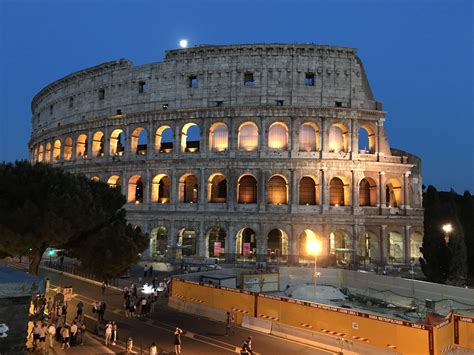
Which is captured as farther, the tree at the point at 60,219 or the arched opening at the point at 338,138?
the arched opening at the point at 338,138

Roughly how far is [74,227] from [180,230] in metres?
19.8

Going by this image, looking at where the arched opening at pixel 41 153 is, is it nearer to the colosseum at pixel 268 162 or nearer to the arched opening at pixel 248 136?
the colosseum at pixel 268 162

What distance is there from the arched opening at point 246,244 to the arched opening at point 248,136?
25.3ft

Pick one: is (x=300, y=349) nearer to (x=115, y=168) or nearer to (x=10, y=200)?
(x=10, y=200)

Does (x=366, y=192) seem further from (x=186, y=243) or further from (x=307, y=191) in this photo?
(x=186, y=243)

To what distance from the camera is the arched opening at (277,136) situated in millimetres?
37781

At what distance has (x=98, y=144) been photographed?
43.9m

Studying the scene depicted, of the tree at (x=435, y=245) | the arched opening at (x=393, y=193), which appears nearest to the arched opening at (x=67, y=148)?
the arched opening at (x=393, y=193)

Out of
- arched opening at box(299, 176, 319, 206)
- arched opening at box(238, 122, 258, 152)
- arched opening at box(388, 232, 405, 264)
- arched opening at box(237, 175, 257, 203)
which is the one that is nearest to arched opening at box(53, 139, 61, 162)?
arched opening at box(237, 175, 257, 203)

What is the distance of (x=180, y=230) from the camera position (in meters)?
38.0

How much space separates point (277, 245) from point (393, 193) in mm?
12228

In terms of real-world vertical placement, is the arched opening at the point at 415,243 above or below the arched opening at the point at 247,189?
below

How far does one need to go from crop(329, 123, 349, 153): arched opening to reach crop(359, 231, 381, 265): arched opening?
26.4 feet

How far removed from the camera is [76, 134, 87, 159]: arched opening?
1766 inches
